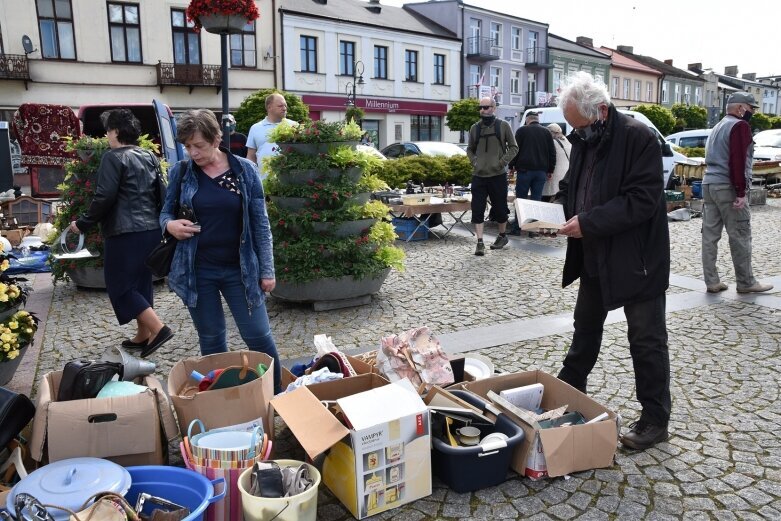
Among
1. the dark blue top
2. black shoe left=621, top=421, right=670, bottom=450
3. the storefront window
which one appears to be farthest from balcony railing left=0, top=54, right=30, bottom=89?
black shoe left=621, top=421, right=670, bottom=450

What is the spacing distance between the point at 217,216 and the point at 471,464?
1867 millimetres

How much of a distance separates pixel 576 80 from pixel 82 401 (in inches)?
111

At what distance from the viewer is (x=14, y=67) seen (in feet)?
78.3

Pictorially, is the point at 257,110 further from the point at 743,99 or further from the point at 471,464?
the point at 471,464

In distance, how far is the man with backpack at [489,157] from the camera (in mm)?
8523

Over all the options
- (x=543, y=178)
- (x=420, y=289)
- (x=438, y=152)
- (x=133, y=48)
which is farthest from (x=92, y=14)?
(x=420, y=289)

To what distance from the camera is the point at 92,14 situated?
2553cm

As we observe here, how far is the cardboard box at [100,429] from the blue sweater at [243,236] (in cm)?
79

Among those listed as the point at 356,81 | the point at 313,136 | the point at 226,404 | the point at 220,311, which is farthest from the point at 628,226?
the point at 356,81

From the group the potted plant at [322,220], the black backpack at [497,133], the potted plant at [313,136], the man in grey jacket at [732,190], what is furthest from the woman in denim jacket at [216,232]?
the black backpack at [497,133]

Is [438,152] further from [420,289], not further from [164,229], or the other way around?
[164,229]

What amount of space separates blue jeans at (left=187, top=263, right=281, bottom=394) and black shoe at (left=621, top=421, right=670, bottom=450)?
2.00m

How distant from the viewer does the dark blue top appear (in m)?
3.48

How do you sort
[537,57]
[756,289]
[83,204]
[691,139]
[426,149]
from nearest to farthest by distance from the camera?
[756,289] → [83,204] → [426,149] → [691,139] → [537,57]
